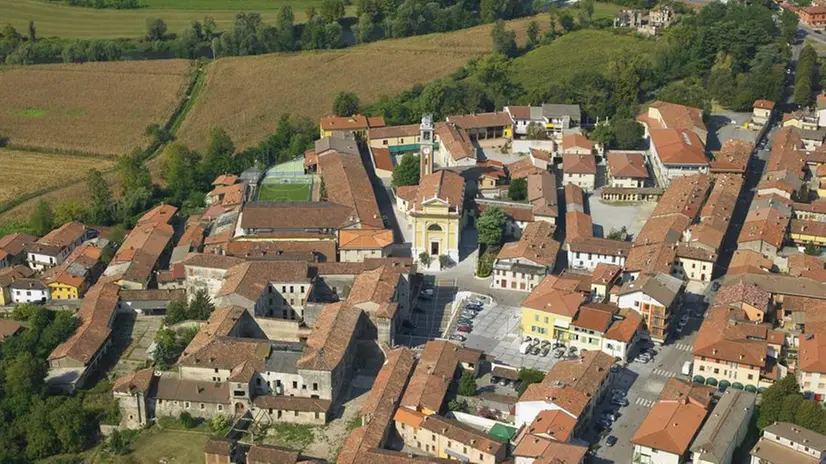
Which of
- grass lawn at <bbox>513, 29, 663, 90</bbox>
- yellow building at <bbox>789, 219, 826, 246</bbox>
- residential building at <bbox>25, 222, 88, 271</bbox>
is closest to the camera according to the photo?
yellow building at <bbox>789, 219, 826, 246</bbox>

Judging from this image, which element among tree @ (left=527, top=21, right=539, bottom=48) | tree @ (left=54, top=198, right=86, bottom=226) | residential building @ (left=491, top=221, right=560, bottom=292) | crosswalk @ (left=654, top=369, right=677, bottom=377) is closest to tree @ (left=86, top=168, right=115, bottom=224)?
tree @ (left=54, top=198, right=86, bottom=226)

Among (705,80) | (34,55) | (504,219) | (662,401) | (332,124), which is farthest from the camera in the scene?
(34,55)

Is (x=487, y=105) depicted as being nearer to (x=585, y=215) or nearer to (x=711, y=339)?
(x=585, y=215)

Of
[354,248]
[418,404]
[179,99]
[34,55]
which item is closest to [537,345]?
[418,404]

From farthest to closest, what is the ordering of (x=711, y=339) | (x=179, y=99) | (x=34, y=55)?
(x=34, y=55), (x=179, y=99), (x=711, y=339)

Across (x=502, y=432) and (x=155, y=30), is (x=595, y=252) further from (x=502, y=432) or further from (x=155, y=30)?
(x=155, y=30)

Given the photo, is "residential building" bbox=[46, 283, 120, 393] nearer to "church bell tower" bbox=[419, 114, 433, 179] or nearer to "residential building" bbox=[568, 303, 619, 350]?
"church bell tower" bbox=[419, 114, 433, 179]
